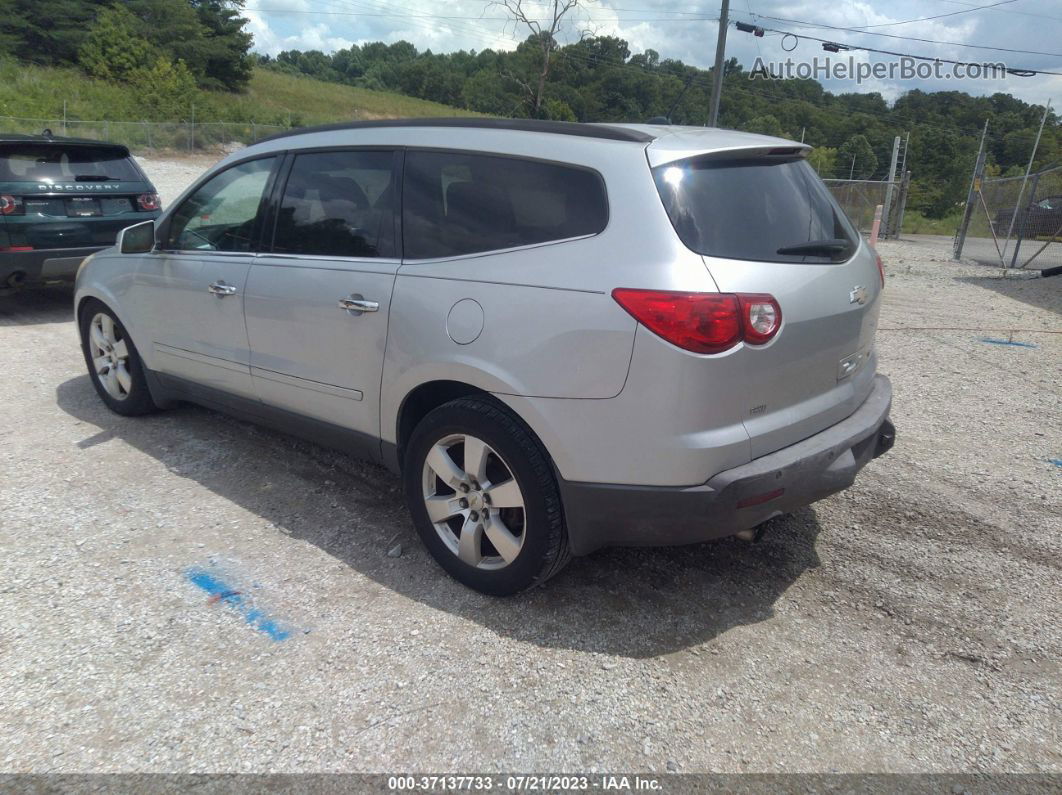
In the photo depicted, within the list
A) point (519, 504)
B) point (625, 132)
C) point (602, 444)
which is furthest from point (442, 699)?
point (625, 132)

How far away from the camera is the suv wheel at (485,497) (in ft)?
9.61

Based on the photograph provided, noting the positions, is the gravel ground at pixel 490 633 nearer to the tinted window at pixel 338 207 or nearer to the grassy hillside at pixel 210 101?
the tinted window at pixel 338 207

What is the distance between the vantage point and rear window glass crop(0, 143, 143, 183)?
728cm

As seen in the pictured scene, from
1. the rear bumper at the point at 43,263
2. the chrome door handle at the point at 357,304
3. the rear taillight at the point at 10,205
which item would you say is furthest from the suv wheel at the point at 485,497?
the rear taillight at the point at 10,205

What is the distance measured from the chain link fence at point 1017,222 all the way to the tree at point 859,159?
25065 millimetres

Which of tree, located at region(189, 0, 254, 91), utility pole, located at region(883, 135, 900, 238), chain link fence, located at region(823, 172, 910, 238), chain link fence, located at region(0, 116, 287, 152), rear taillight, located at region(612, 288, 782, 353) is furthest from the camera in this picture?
tree, located at region(189, 0, 254, 91)

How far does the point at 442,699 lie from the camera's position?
2.65 m

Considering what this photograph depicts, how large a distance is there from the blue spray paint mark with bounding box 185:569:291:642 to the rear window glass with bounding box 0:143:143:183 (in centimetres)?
578

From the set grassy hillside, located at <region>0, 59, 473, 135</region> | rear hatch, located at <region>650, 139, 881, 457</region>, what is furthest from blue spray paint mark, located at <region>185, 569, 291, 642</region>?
grassy hillside, located at <region>0, 59, 473, 135</region>

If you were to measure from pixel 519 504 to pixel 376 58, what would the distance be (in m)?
104

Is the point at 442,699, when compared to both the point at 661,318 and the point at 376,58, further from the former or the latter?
the point at 376,58

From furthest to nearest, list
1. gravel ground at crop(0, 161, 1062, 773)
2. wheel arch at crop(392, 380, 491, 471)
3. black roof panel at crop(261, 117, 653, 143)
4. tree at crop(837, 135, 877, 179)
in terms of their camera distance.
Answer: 1. tree at crop(837, 135, 877, 179)
2. wheel arch at crop(392, 380, 491, 471)
3. black roof panel at crop(261, 117, 653, 143)
4. gravel ground at crop(0, 161, 1062, 773)

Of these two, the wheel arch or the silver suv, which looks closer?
the silver suv

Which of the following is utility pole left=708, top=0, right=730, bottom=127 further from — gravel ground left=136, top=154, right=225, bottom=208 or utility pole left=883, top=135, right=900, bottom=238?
gravel ground left=136, top=154, right=225, bottom=208
